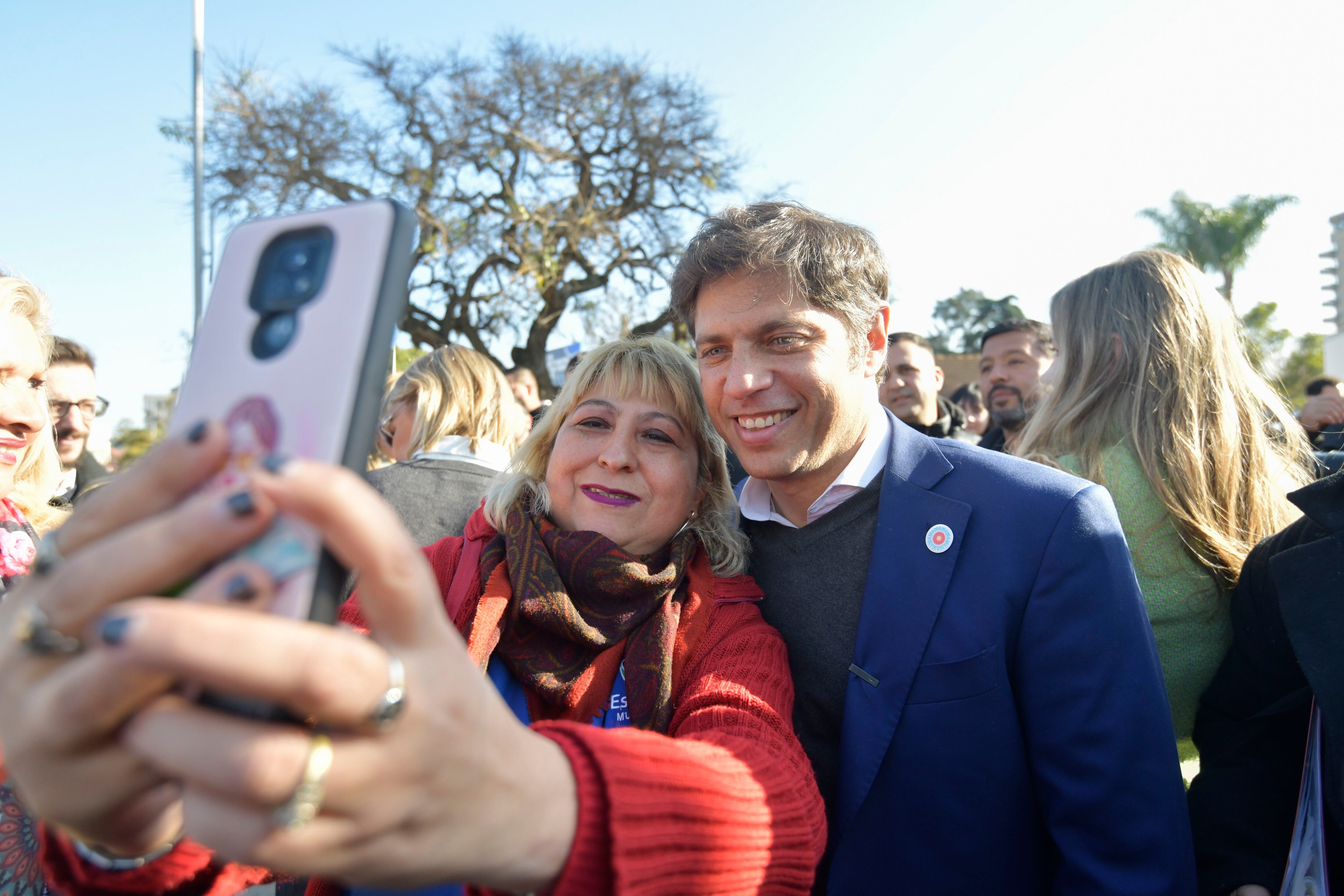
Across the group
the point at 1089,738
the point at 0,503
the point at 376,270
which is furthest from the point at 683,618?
the point at 0,503

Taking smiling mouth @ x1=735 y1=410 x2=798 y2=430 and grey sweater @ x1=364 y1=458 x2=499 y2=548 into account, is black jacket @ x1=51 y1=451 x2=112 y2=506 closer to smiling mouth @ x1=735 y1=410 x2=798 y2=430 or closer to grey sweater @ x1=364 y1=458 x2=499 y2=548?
grey sweater @ x1=364 y1=458 x2=499 y2=548

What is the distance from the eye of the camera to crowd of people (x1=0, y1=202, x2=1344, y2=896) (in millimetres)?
648

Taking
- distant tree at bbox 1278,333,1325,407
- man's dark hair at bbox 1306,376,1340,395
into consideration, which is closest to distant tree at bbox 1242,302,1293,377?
distant tree at bbox 1278,333,1325,407

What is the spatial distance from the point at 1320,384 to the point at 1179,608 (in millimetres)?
6547

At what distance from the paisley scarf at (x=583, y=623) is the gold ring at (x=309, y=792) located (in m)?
1.10

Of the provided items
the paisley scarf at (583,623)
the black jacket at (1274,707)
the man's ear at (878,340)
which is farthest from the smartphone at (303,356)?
the black jacket at (1274,707)

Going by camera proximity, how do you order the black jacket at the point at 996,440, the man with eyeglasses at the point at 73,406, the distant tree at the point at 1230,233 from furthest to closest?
the distant tree at the point at 1230,233 → the black jacket at the point at 996,440 → the man with eyeglasses at the point at 73,406

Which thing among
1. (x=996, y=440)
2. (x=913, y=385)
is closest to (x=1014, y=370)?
(x=996, y=440)

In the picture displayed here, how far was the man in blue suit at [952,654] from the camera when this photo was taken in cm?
166

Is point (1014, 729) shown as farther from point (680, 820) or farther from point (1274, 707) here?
point (680, 820)

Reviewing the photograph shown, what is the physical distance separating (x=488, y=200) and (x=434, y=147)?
1.53m

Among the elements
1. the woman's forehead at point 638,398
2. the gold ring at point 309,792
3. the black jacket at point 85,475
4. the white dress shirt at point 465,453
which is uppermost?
the woman's forehead at point 638,398

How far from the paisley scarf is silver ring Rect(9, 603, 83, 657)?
111 cm

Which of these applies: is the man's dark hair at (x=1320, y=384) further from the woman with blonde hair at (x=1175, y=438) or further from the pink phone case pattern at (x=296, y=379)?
the pink phone case pattern at (x=296, y=379)
